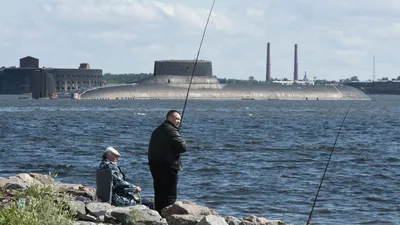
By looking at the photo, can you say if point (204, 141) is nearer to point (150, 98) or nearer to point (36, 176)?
point (36, 176)

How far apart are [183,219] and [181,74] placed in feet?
505

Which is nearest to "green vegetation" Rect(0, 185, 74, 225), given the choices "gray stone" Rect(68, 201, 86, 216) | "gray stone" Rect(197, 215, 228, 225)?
"gray stone" Rect(68, 201, 86, 216)

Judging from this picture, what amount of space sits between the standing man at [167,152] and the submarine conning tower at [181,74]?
148856 mm

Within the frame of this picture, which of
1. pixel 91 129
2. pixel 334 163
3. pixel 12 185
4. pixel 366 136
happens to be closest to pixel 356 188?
pixel 334 163

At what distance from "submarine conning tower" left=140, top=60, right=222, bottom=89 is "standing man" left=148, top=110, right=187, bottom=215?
14886 centimetres

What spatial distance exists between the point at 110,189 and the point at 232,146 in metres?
25.7

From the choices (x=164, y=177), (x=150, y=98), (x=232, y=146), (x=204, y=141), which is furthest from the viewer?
(x=150, y=98)

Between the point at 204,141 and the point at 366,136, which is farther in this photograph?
the point at 366,136

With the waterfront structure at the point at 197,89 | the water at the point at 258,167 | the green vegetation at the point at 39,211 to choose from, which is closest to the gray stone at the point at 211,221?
the green vegetation at the point at 39,211

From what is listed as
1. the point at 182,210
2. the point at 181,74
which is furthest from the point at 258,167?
the point at 181,74

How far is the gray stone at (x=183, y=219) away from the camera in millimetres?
12562

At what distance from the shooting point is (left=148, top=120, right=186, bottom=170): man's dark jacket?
1296 cm

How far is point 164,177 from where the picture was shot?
523 inches

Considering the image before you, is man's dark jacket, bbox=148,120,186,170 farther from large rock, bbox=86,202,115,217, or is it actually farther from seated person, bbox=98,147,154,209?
large rock, bbox=86,202,115,217
